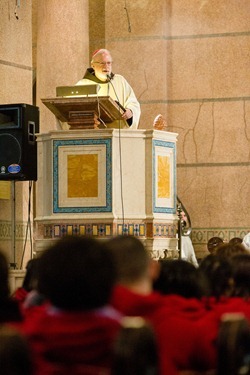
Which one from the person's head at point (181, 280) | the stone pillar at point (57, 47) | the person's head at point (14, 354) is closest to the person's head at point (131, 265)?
A: the person's head at point (181, 280)

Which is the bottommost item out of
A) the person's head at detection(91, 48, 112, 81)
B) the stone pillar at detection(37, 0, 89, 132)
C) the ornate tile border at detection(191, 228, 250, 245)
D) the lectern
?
the ornate tile border at detection(191, 228, 250, 245)

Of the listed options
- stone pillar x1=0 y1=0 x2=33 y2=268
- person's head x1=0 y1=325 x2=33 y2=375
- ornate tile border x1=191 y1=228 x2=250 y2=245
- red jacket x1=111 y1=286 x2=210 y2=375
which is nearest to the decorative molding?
stone pillar x1=0 y1=0 x2=33 y2=268

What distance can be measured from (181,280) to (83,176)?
4325mm

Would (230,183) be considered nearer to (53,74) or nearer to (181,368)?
(53,74)

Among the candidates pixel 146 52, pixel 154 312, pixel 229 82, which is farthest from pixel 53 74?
pixel 154 312

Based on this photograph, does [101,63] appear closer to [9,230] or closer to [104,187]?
[104,187]

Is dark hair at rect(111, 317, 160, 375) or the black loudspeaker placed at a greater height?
the black loudspeaker

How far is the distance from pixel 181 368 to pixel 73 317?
0.56 meters

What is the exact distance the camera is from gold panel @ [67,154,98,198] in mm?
8312

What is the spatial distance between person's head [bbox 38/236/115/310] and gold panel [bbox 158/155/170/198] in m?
5.84

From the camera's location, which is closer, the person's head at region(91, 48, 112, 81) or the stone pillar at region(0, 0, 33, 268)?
the person's head at region(91, 48, 112, 81)

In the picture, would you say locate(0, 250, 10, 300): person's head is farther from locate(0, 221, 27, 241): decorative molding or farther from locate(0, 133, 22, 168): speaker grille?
locate(0, 221, 27, 241): decorative molding

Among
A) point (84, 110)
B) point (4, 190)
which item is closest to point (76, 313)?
point (84, 110)

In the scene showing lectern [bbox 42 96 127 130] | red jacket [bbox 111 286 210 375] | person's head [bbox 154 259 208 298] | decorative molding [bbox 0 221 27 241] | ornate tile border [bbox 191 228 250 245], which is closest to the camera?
red jacket [bbox 111 286 210 375]
